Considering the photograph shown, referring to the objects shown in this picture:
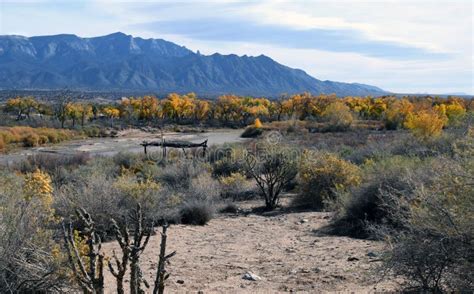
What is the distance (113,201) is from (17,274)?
5.73m

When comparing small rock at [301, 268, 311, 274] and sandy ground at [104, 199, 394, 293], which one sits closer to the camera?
sandy ground at [104, 199, 394, 293]

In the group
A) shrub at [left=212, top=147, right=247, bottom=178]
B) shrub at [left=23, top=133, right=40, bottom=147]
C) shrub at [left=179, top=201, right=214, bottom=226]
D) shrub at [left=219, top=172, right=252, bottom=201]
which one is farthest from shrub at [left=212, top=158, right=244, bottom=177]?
shrub at [left=23, top=133, right=40, bottom=147]

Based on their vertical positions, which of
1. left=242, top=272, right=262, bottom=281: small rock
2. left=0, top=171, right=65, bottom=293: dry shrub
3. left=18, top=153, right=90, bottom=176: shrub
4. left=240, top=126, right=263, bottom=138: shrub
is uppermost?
left=0, top=171, right=65, bottom=293: dry shrub

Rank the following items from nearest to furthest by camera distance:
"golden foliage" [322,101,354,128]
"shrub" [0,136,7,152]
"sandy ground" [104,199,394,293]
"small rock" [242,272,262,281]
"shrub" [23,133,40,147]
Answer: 1. "sandy ground" [104,199,394,293]
2. "small rock" [242,272,262,281]
3. "shrub" [0,136,7,152]
4. "shrub" [23,133,40,147]
5. "golden foliage" [322,101,354,128]

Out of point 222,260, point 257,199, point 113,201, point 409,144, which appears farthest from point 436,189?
point 409,144

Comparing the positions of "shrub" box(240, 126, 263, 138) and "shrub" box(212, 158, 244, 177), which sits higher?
"shrub" box(212, 158, 244, 177)

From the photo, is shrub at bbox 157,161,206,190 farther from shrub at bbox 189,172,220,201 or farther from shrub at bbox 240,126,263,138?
shrub at bbox 240,126,263,138

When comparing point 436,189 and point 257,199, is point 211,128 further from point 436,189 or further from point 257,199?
point 436,189

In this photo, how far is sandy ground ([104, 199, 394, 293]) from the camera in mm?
8430

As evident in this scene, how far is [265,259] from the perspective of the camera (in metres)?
10.4

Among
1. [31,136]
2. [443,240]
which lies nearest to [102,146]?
[31,136]

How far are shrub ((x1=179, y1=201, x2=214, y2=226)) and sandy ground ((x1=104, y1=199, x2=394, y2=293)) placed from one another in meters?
0.25

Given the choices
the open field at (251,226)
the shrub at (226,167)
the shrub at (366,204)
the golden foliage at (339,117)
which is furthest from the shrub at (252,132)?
the shrub at (366,204)

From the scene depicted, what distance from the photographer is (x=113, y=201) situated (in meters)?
12.8
